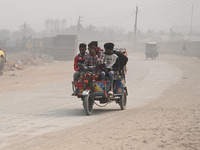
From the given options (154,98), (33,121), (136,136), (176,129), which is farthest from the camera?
(154,98)

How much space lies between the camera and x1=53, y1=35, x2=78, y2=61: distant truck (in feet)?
145

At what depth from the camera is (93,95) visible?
910 cm

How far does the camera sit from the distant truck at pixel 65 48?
4419cm

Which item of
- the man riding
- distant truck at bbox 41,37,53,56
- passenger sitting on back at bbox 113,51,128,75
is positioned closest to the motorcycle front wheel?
the man riding

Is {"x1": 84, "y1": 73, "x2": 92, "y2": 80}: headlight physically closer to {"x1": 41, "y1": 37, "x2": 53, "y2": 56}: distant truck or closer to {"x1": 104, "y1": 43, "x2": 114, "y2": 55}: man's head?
{"x1": 104, "y1": 43, "x2": 114, "y2": 55}: man's head

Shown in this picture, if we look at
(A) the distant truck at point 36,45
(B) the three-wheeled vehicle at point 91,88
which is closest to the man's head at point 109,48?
(B) the three-wheeled vehicle at point 91,88

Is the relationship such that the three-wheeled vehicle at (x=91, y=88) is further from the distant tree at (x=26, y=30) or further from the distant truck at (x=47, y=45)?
the distant tree at (x=26, y=30)

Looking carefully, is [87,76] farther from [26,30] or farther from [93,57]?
[26,30]

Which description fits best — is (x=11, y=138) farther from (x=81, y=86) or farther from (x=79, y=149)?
(x=81, y=86)

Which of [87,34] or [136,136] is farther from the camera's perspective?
[87,34]

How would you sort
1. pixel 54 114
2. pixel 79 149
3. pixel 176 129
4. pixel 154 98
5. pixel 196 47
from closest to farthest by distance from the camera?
1. pixel 79 149
2. pixel 176 129
3. pixel 54 114
4. pixel 154 98
5. pixel 196 47

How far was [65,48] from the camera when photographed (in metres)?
44.3

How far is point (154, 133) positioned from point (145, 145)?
87 cm

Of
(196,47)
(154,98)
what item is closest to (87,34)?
(196,47)
